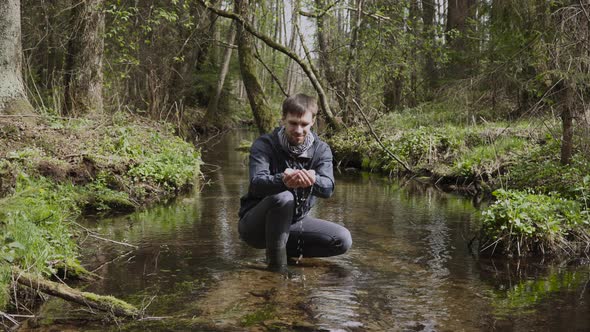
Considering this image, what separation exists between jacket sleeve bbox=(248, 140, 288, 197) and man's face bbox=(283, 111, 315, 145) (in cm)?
24

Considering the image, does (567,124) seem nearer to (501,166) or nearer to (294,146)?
(501,166)

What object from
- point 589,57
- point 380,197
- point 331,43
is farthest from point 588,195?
point 331,43

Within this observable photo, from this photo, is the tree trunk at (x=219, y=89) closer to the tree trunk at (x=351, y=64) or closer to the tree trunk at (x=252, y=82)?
the tree trunk at (x=252, y=82)

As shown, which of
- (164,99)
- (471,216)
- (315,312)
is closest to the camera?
(315,312)

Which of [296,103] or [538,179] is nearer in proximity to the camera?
[296,103]

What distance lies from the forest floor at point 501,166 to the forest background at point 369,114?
2 cm

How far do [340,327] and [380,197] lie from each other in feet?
19.4

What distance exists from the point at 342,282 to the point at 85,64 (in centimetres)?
818

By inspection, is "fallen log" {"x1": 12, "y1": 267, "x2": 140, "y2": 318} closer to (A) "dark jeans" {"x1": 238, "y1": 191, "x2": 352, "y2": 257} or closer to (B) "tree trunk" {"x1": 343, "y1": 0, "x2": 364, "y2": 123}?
(A) "dark jeans" {"x1": 238, "y1": 191, "x2": 352, "y2": 257}

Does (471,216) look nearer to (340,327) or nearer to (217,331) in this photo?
(340,327)

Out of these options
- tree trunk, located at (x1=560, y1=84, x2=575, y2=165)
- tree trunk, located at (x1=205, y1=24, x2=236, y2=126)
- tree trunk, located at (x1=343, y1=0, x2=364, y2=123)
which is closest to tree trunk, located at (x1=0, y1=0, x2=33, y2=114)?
tree trunk, located at (x1=560, y1=84, x2=575, y2=165)

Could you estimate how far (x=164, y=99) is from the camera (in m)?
16.6

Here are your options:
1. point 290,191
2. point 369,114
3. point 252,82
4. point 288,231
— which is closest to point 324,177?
point 290,191

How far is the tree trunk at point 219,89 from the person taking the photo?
2233cm
